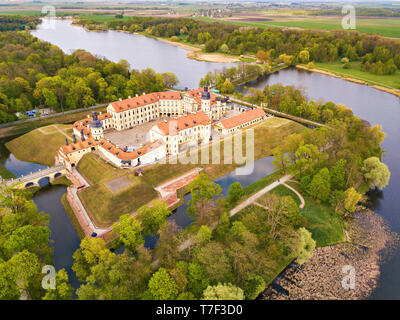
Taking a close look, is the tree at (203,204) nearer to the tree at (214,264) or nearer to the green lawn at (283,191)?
the tree at (214,264)

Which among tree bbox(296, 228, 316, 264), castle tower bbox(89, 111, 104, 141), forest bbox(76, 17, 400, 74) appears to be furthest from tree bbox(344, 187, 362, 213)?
forest bbox(76, 17, 400, 74)

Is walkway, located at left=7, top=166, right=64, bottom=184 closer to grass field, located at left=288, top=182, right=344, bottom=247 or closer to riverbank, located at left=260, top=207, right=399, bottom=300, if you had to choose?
riverbank, located at left=260, top=207, right=399, bottom=300

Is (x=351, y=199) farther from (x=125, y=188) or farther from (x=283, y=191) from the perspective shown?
(x=125, y=188)

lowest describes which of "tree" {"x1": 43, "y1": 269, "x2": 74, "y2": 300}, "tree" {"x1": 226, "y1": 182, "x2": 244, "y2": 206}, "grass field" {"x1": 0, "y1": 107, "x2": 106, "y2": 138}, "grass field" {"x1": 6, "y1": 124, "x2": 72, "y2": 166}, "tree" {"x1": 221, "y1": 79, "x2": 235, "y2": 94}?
"tree" {"x1": 43, "y1": 269, "x2": 74, "y2": 300}

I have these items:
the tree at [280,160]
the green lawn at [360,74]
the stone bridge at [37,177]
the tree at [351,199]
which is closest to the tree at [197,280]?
the tree at [351,199]

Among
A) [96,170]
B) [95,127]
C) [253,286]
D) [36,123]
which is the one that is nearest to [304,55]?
[95,127]
